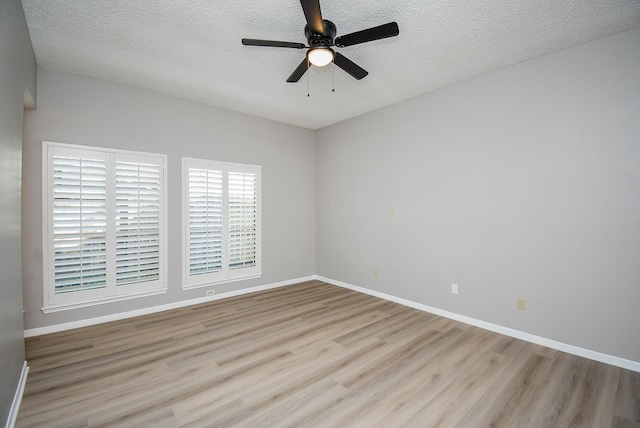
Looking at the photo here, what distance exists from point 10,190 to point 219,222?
2.52 metres

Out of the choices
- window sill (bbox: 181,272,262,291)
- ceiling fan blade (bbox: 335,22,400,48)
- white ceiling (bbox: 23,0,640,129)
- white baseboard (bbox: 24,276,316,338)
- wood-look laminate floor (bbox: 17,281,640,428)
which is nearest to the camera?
wood-look laminate floor (bbox: 17,281,640,428)

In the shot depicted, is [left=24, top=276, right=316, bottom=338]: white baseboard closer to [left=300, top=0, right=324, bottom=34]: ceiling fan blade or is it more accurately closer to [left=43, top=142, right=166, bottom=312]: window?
[left=43, top=142, right=166, bottom=312]: window

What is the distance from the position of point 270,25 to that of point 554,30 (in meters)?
2.52

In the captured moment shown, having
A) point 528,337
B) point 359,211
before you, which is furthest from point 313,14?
point 528,337

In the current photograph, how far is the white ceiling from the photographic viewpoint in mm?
2283

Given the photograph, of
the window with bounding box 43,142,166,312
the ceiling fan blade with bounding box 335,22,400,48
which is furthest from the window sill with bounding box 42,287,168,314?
the ceiling fan blade with bounding box 335,22,400,48

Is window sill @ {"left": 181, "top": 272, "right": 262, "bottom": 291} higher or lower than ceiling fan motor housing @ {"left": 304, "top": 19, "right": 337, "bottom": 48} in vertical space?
lower

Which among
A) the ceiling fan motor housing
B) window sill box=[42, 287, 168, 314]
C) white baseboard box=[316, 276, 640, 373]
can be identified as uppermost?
the ceiling fan motor housing

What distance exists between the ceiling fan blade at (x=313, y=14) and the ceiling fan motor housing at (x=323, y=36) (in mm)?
71

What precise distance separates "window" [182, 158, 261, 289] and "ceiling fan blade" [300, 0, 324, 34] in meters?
2.86

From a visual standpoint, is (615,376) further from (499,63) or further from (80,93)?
(80,93)

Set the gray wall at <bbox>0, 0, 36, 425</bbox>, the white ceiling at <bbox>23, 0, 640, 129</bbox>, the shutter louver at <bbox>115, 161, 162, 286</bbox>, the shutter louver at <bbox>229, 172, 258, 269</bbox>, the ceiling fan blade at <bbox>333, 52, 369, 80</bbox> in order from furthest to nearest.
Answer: the shutter louver at <bbox>229, 172, 258, 269</bbox>, the shutter louver at <bbox>115, 161, 162, 286</bbox>, the ceiling fan blade at <bbox>333, 52, 369, 80</bbox>, the white ceiling at <bbox>23, 0, 640, 129</bbox>, the gray wall at <bbox>0, 0, 36, 425</bbox>

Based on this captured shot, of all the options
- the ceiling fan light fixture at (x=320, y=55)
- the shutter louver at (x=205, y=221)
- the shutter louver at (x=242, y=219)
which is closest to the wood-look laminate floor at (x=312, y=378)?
the shutter louver at (x=205, y=221)

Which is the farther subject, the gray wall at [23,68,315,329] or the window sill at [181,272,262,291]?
the window sill at [181,272,262,291]
